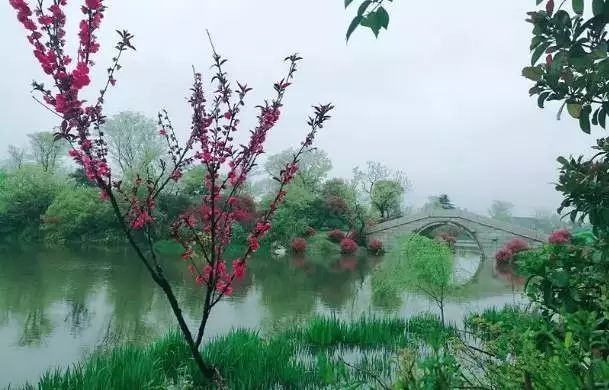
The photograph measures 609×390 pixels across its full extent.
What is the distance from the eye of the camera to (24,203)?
2625cm

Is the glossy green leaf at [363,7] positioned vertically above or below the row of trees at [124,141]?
below

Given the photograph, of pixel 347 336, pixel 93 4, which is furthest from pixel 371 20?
pixel 347 336

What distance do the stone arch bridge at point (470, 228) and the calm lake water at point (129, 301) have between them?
7.34 meters

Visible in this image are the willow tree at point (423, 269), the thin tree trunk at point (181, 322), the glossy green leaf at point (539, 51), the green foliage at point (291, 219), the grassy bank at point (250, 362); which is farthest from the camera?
the green foliage at point (291, 219)

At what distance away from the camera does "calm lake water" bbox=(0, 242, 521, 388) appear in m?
7.29

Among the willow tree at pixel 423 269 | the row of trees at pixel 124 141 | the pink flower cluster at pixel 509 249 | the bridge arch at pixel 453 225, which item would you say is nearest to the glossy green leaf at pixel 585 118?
the willow tree at pixel 423 269

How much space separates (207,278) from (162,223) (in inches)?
828

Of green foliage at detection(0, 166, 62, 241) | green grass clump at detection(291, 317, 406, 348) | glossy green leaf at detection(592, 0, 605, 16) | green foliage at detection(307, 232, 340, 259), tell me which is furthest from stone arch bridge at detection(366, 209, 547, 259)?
glossy green leaf at detection(592, 0, 605, 16)

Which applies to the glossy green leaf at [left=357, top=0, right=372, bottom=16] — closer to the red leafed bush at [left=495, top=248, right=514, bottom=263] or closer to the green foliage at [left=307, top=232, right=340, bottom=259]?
the green foliage at [left=307, top=232, right=340, bottom=259]

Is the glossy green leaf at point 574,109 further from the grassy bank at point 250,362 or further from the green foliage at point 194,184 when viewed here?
the green foliage at point 194,184

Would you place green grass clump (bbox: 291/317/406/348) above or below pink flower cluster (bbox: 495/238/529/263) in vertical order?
below

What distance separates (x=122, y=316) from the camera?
9281mm

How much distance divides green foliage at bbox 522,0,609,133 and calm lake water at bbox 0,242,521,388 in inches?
146

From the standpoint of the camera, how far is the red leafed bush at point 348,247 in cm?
2561
